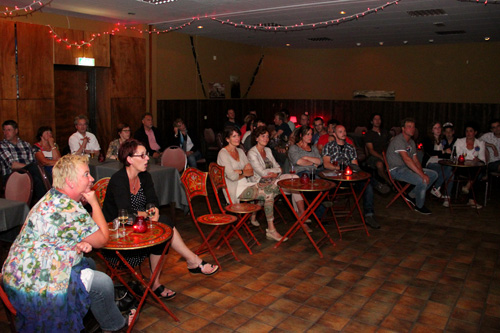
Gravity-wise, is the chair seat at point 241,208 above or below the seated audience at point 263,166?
below

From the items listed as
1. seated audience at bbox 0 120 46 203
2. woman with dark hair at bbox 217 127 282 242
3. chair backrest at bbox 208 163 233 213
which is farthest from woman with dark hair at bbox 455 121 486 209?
seated audience at bbox 0 120 46 203

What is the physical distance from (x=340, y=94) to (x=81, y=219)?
13072 millimetres

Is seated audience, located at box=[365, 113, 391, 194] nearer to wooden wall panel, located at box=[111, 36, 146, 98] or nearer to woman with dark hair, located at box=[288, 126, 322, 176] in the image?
woman with dark hair, located at box=[288, 126, 322, 176]

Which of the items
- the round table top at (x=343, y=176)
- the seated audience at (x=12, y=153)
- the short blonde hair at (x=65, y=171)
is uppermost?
the short blonde hair at (x=65, y=171)

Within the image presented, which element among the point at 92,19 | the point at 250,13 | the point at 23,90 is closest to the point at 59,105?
the point at 23,90

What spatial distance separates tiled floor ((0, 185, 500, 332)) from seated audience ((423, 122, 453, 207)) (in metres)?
1.78

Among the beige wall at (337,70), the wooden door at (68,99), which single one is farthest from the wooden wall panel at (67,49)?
the beige wall at (337,70)

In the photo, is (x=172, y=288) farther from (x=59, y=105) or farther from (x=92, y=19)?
(x=92, y=19)

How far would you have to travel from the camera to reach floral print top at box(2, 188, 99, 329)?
8.49ft

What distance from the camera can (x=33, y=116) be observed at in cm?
839

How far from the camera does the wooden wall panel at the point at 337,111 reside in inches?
476

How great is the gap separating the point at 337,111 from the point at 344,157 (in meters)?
8.85

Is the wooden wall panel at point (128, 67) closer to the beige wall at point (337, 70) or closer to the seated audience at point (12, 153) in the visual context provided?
the beige wall at point (337, 70)

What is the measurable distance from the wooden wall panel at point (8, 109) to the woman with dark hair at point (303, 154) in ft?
16.9
